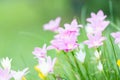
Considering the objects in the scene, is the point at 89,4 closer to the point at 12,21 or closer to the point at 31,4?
the point at 12,21

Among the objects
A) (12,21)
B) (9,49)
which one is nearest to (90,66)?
(9,49)

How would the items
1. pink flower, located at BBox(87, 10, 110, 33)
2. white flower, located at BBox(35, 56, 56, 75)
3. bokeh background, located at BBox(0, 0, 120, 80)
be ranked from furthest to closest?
bokeh background, located at BBox(0, 0, 120, 80), pink flower, located at BBox(87, 10, 110, 33), white flower, located at BBox(35, 56, 56, 75)

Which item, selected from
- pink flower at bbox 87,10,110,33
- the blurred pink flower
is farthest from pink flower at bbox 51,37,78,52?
pink flower at bbox 87,10,110,33

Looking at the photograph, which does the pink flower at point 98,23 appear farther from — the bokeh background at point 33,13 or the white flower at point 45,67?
the bokeh background at point 33,13

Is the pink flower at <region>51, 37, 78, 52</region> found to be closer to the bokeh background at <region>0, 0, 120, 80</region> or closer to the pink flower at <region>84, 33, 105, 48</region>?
the pink flower at <region>84, 33, 105, 48</region>

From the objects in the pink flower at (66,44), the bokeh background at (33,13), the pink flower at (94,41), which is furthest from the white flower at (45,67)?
the bokeh background at (33,13)

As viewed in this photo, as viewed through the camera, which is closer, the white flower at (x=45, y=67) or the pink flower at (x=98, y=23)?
the white flower at (x=45, y=67)

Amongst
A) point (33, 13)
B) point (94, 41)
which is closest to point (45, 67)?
point (94, 41)

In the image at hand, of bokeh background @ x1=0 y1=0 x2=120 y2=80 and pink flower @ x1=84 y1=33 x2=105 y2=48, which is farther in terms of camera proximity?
bokeh background @ x1=0 y1=0 x2=120 y2=80

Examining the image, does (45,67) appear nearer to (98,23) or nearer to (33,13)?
(98,23)

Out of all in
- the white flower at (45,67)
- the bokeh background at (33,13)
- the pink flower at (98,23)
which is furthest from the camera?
the bokeh background at (33,13)

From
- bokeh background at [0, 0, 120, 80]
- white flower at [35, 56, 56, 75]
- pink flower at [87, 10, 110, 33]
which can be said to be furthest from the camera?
bokeh background at [0, 0, 120, 80]
